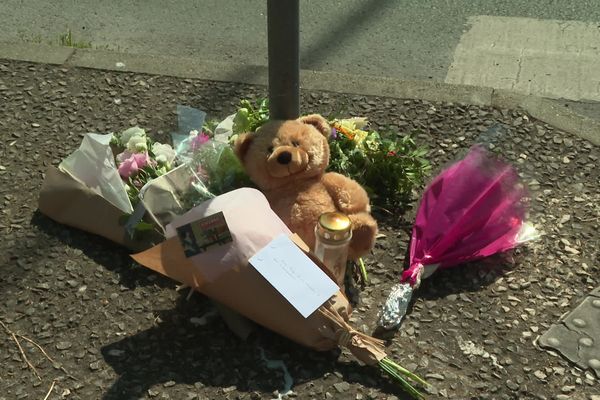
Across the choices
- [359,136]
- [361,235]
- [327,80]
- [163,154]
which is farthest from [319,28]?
[361,235]

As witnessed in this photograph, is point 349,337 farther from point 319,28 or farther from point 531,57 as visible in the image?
point 319,28

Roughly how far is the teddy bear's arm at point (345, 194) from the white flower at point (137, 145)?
73 centimetres

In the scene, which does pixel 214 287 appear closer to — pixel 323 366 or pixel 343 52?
pixel 323 366

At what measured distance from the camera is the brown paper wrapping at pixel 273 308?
2484 millimetres

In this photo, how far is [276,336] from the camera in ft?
8.72

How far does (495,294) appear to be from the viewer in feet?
9.45

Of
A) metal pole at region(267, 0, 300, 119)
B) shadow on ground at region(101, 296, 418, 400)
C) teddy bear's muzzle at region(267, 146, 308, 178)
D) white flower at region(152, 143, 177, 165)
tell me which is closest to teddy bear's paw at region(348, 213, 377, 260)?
teddy bear's muzzle at region(267, 146, 308, 178)

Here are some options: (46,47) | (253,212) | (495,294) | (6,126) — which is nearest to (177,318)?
(253,212)

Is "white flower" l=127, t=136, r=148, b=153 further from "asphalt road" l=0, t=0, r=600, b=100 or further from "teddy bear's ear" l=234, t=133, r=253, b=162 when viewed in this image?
"asphalt road" l=0, t=0, r=600, b=100

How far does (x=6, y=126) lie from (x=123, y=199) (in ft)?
3.58

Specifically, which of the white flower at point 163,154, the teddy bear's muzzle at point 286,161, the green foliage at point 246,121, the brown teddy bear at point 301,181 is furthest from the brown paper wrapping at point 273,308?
the green foliage at point 246,121

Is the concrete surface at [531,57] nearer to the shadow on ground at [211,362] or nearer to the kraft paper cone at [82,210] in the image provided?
the kraft paper cone at [82,210]

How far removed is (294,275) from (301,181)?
448 millimetres

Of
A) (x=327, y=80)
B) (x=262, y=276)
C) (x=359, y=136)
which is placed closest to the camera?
(x=262, y=276)
